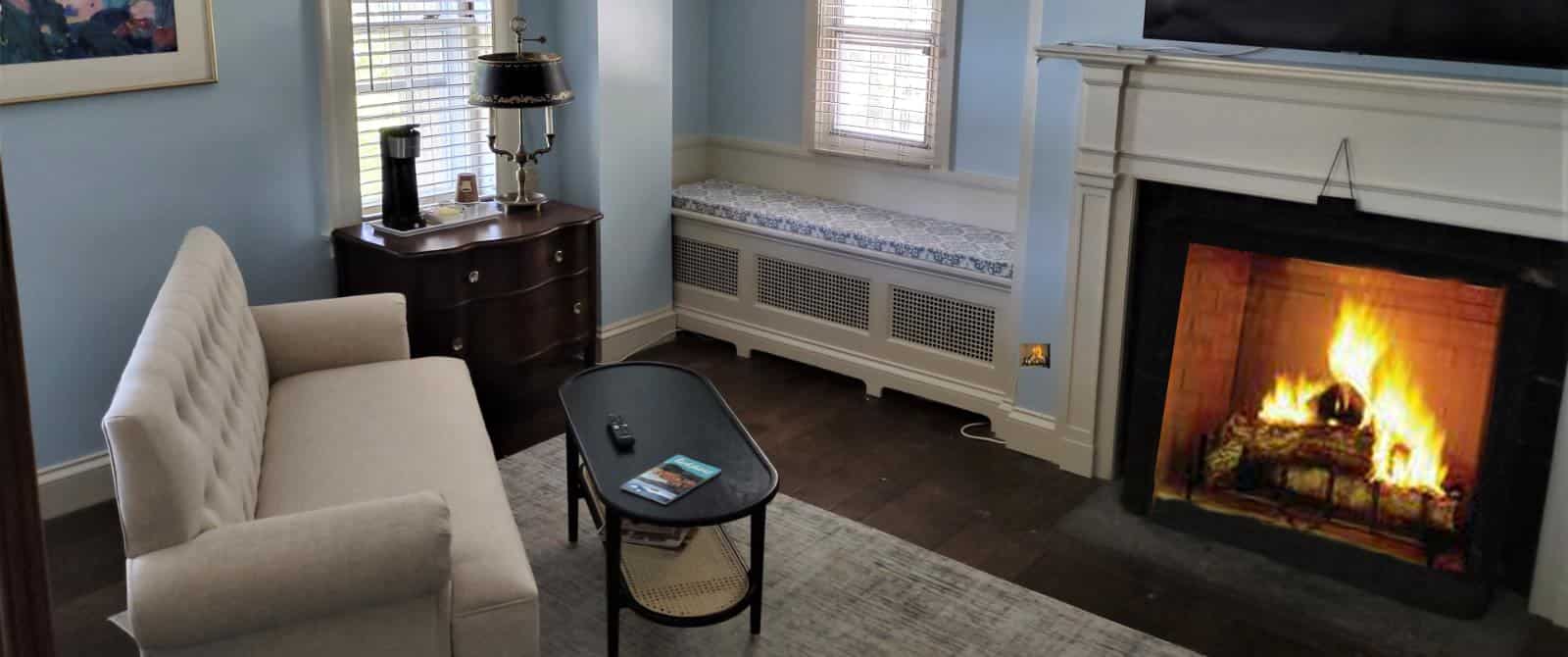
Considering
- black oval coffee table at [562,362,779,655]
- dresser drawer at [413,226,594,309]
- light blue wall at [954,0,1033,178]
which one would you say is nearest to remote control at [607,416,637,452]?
black oval coffee table at [562,362,779,655]

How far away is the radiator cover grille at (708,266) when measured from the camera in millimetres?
5430

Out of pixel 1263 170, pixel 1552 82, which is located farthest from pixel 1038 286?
pixel 1552 82

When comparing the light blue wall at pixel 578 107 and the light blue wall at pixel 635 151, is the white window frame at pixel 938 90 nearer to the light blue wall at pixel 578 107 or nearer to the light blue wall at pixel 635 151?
the light blue wall at pixel 635 151

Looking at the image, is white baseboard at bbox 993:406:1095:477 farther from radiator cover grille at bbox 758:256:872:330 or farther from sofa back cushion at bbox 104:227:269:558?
sofa back cushion at bbox 104:227:269:558

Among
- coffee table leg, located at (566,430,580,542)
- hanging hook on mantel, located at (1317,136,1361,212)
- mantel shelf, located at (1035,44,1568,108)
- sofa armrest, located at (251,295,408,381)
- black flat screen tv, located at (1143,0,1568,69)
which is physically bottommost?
coffee table leg, located at (566,430,580,542)

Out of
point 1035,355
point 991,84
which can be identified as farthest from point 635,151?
point 1035,355

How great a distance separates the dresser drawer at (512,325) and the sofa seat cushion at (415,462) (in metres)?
0.44

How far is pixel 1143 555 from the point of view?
3.81 m

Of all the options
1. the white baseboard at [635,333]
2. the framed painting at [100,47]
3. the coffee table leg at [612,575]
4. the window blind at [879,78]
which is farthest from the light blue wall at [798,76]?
the coffee table leg at [612,575]

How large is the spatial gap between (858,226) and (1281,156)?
183cm

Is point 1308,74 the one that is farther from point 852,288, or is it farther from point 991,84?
point 852,288

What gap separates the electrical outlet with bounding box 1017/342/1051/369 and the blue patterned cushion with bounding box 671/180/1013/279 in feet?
0.88

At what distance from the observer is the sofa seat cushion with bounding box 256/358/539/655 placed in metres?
2.76

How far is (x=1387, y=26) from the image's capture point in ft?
11.2
